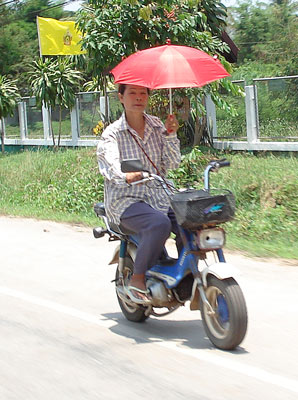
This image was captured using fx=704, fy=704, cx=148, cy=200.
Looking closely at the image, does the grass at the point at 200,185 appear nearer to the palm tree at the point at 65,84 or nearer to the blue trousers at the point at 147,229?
the blue trousers at the point at 147,229

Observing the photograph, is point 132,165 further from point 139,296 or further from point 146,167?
point 139,296

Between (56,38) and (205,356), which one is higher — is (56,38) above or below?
above

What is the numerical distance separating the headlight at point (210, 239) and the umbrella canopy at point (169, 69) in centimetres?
139

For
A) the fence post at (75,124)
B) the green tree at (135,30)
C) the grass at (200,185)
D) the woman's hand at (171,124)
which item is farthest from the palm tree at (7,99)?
the woman's hand at (171,124)

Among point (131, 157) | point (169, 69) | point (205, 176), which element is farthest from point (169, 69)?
point (205, 176)

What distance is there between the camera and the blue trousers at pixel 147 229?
5.26 metres

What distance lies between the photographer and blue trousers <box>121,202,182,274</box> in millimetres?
5258

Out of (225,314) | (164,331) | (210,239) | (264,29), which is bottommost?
(164,331)

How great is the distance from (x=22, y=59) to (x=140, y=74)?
127ft

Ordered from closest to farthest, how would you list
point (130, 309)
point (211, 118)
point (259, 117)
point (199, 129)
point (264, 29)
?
point (130, 309)
point (259, 117)
point (199, 129)
point (211, 118)
point (264, 29)

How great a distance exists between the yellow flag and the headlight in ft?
65.1

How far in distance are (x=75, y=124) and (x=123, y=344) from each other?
668 inches

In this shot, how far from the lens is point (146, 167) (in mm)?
5695

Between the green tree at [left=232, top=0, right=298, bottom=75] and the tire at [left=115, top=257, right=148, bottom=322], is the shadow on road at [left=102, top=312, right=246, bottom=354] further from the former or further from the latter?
the green tree at [left=232, top=0, right=298, bottom=75]
